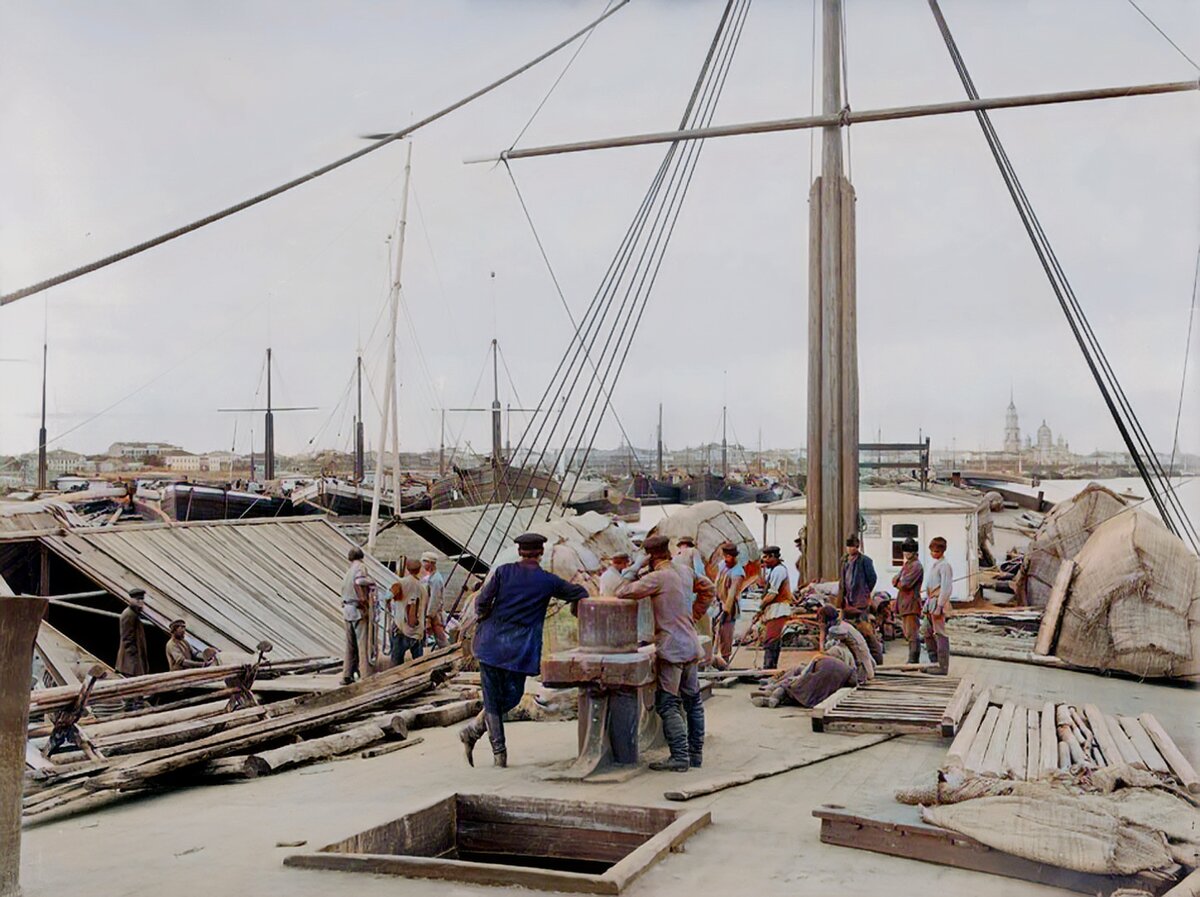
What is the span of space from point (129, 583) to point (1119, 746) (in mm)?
9844

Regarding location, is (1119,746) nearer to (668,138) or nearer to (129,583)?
(668,138)

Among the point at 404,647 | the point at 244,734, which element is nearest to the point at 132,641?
the point at 404,647

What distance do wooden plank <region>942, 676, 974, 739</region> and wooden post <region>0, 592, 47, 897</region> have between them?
16.8 ft

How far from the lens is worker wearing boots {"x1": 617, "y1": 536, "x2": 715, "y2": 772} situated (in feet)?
21.5

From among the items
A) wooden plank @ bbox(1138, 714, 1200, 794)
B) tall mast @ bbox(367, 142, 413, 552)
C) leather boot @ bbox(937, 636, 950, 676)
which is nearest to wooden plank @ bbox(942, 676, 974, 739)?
leather boot @ bbox(937, 636, 950, 676)

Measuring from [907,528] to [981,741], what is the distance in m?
10.1

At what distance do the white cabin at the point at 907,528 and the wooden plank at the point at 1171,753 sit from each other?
8582 mm

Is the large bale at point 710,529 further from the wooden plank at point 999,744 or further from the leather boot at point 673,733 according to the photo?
the leather boot at point 673,733

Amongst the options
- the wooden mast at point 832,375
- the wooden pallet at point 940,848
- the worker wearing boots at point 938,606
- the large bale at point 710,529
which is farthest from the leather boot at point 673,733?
the large bale at point 710,529

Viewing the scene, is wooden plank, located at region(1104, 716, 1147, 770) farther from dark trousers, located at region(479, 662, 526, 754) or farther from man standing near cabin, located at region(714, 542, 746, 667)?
man standing near cabin, located at region(714, 542, 746, 667)

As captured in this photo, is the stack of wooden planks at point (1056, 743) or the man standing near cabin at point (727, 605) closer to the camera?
the stack of wooden planks at point (1056, 743)

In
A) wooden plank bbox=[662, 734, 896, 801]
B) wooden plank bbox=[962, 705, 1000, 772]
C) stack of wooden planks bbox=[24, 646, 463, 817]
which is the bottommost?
stack of wooden planks bbox=[24, 646, 463, 817]

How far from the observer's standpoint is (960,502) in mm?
16656

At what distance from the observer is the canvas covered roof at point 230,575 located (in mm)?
12453
